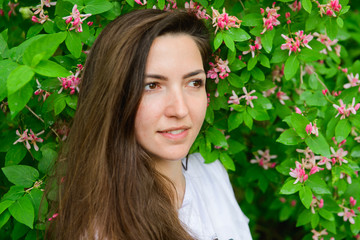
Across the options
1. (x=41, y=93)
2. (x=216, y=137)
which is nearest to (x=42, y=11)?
(x=41, y=93)

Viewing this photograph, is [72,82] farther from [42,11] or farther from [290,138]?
[290,138]

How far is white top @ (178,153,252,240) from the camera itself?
1816mm

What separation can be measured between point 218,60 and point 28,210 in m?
0.98

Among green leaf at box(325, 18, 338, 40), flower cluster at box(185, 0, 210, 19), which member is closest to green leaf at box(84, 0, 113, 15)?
flower cluster at box(185, 0, 210, 19)

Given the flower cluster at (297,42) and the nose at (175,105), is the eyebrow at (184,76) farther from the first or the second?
the flower cluster at (297,42)

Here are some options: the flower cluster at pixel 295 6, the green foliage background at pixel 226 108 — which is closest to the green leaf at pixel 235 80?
the green foliage background at pixel 226 108

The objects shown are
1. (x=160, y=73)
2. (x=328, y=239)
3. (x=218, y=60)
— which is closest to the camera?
(x=160, y=73)

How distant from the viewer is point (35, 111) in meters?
1.87

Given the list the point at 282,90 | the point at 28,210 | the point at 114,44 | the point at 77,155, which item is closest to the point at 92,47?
the point at 114,44

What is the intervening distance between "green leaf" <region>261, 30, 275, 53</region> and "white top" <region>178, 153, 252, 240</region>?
2.21 ft

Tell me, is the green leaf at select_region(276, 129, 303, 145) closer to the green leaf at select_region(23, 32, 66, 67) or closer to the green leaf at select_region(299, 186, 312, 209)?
the green leaf at select_region(299, 186, 312, 209)

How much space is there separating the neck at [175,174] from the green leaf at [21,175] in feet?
1.64

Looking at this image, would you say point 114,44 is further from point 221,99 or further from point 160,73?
point 221,99

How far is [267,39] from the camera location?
1.74m
